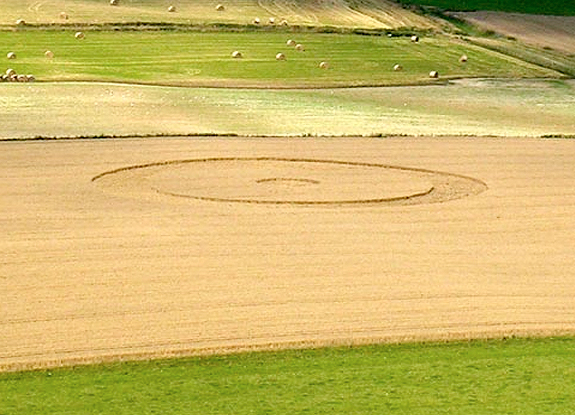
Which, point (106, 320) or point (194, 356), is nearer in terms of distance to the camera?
point (194, 356)

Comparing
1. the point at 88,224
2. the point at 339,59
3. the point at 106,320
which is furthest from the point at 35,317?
the point at 339,59

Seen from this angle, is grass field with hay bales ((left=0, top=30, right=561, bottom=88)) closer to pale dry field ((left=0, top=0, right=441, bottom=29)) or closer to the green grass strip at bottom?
pale dry field ((left=0, top=0, right=441, bottom=29))

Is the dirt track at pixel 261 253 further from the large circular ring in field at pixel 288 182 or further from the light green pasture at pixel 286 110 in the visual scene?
the light green pasture at pixel 286 110

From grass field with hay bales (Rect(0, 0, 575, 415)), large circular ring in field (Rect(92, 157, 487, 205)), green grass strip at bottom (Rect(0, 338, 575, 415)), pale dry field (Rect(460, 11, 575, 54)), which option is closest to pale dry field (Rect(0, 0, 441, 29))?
pale dry field (Rect(460, 11, 575, 54))

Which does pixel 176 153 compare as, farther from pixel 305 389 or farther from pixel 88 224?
pixel 305 389

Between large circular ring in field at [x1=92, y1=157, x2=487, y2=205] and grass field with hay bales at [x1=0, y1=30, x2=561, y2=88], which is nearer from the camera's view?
large circular ring in field at [x1=92, y1=157, x2=487, y2=205]

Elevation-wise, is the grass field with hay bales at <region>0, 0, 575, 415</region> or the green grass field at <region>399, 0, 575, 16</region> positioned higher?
the grass field with hay bales at <region>0, 0, 575, 415</region>

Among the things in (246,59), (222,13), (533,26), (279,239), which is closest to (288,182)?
(279,239)
